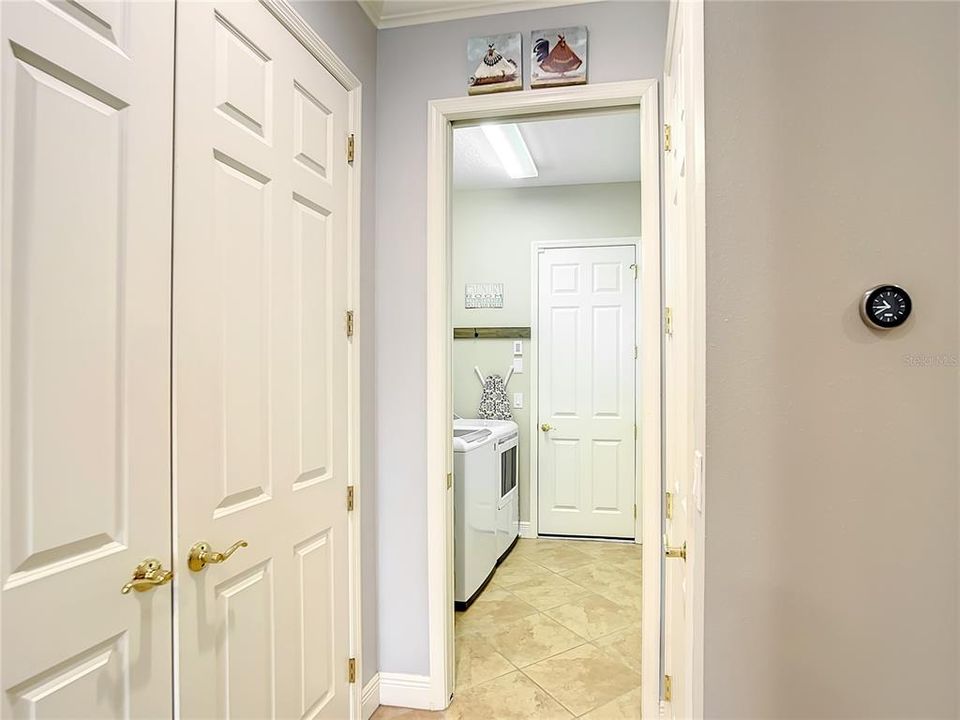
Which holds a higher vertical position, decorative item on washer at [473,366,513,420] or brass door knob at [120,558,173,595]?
decorative item on washer at [473,366,513,420]

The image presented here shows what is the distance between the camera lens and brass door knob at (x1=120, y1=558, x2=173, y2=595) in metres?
1.16

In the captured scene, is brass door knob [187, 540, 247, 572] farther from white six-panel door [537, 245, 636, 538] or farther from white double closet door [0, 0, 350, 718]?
white six-panel door [537, 245, 636, 538]

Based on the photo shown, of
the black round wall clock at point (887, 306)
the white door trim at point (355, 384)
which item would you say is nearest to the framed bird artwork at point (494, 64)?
the white door trim at point (355, 384)

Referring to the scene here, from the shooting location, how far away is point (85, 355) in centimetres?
107

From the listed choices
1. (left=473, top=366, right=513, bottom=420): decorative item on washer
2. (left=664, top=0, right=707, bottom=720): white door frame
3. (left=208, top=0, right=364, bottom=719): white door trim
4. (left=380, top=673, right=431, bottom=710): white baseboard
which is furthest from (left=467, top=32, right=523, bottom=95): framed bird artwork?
(left=473, top=366, right=513, bottom=420): decorative item on washer

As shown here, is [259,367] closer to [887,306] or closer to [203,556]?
[203,556]

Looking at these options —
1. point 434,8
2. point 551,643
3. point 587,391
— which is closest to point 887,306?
point 434,8

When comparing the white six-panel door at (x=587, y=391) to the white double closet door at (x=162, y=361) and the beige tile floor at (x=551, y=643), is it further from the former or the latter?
the white double closet door at (x=162, y=361)

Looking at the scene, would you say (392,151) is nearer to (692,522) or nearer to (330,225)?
(330,225)

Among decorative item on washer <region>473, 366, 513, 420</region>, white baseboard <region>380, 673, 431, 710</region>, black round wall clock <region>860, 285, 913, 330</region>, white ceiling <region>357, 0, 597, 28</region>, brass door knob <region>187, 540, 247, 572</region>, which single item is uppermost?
white ceiling <region>357, 0, 597, 28</region>

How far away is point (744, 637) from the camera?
1.05 meters

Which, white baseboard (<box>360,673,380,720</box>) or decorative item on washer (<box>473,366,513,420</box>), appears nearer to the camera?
white baseboard (<box>360,673,380,720</box>)

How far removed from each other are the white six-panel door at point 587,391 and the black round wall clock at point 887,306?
3486 mm

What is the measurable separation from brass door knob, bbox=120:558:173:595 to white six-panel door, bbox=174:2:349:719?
0.08 m
